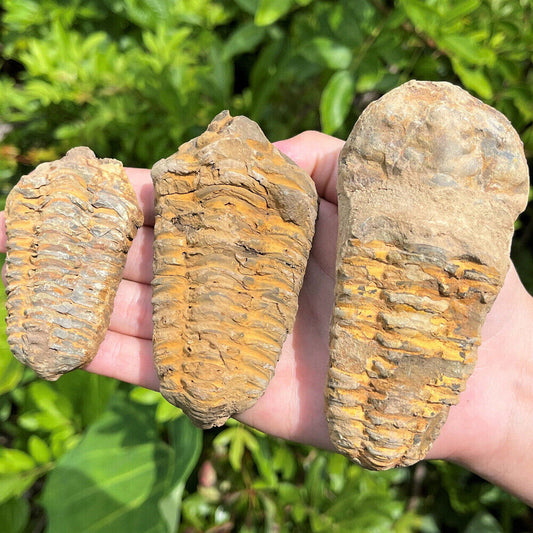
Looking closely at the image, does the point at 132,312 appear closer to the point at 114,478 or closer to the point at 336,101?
the point at 114,478

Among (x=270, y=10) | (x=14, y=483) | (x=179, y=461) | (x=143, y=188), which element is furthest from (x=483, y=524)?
(x=270, y=10)

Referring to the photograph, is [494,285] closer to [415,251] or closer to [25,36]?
[415,251]

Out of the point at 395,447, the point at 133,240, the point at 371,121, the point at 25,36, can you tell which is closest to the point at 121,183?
the point at 133,240

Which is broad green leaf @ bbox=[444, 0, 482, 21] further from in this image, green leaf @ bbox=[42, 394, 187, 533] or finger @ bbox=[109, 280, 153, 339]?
green leaf @ bbox=[42, 394, 187, 533]

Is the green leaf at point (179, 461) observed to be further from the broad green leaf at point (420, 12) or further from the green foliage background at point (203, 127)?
the broad green leaf at point (420, 12)

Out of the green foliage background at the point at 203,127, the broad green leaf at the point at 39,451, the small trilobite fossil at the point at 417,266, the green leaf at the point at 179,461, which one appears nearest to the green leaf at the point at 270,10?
the green foliage background at the point at 203,127

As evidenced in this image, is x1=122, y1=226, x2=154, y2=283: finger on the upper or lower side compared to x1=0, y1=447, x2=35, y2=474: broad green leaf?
upper

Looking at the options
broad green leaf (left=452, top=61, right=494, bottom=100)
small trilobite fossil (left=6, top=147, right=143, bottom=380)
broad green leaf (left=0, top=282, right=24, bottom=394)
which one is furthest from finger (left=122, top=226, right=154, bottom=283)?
broad green leaf (left=452, top=61, right=494, bottom=100)
